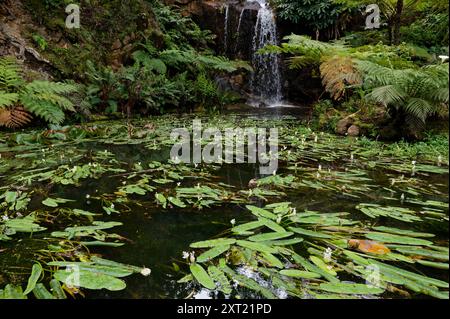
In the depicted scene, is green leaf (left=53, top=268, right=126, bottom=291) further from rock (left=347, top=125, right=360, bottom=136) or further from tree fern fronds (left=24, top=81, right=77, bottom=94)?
tree fern fronds (left=24, top=81, right=77, bottom=94)

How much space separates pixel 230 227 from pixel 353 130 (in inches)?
138

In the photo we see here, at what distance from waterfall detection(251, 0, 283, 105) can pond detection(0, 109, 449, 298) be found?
27.5ft

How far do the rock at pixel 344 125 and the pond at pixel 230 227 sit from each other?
1.47 meters

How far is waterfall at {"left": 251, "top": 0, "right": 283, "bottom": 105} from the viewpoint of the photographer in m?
11.6

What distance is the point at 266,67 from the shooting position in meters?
11.7

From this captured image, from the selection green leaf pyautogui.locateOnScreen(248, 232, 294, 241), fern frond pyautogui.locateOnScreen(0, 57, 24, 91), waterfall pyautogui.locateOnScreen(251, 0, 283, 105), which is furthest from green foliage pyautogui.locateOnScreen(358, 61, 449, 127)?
waterfall pyautogui.locateOnScreen(251, 0, 283, 105)

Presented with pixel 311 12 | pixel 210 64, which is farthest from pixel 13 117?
pixel 311 12

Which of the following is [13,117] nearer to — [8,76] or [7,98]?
[7,98]

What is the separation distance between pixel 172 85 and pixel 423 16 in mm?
5691

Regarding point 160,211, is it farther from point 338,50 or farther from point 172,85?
point 172,85

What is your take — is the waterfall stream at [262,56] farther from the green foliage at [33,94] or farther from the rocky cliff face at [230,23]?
the green foliage at [33,94]

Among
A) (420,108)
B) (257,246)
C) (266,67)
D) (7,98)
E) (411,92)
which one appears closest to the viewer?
(257,246)

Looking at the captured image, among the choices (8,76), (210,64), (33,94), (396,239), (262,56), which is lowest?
(396,239)

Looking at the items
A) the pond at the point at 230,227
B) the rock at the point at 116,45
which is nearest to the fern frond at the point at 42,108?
the pond at the point at 230,227
